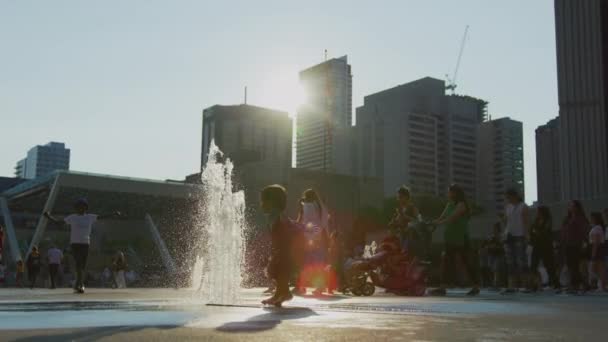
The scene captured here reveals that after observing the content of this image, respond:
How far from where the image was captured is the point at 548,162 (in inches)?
6230

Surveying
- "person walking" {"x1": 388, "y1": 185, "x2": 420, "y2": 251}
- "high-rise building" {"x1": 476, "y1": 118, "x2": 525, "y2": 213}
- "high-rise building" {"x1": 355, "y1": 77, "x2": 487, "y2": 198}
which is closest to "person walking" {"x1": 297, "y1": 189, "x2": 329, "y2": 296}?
"person walking" {"x1": 388, "y1": 185, "x2": 420, "y2": 251}

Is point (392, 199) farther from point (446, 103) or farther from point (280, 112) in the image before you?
point (280, 112)

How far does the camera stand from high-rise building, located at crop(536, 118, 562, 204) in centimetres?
15812

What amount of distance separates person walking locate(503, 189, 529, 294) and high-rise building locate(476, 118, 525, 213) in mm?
156931

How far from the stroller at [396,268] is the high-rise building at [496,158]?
517ft

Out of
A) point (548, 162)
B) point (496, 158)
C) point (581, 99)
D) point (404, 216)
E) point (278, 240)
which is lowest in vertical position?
point (278, 240)

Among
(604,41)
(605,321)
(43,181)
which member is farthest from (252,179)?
(605,321)

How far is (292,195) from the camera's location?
9912 centimetres

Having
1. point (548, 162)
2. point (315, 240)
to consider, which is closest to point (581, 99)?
point (548, 162)

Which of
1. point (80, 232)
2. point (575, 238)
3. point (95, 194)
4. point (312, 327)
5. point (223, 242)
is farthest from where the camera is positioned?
point (95, 194)

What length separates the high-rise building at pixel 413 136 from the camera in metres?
148

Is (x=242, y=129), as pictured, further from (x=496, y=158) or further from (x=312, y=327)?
(x=312, y=327)

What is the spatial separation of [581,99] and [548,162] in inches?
2471

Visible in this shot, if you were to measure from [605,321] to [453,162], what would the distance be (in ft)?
504
